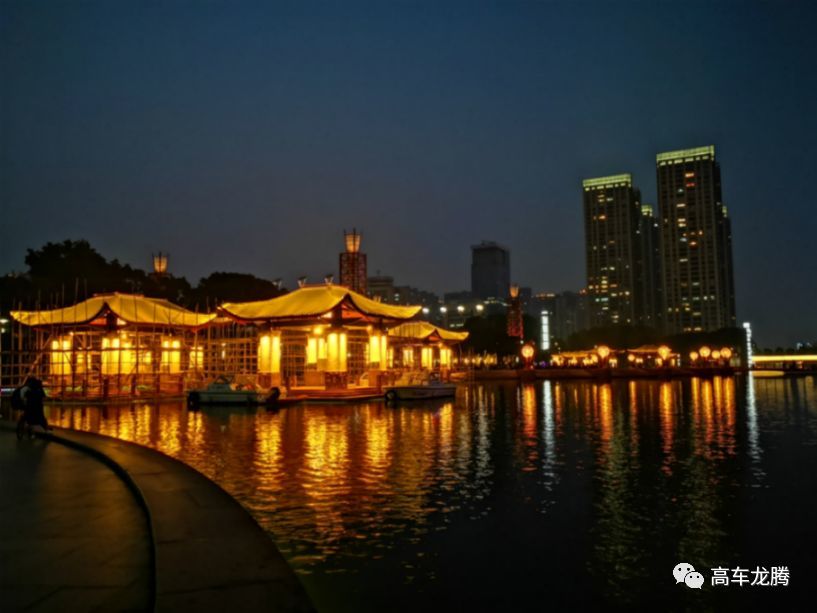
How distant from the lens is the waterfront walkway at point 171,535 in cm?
497

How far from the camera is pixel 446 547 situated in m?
7.58

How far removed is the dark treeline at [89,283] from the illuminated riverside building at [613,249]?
120m

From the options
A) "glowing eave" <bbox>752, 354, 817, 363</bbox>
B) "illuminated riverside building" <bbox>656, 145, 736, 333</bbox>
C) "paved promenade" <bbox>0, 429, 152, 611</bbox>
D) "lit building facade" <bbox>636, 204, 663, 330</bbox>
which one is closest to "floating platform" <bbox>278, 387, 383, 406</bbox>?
"paved promenade" <bbox>0, 429, 152, 611</bbox>

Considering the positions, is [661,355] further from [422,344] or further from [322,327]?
[322,327]

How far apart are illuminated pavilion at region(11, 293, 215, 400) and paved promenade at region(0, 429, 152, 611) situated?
24.8 meters

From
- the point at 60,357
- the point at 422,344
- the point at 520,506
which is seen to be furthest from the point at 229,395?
the point at 422,344

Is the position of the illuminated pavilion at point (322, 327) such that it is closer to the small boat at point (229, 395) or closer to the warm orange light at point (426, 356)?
the small boat at point (229, 395)


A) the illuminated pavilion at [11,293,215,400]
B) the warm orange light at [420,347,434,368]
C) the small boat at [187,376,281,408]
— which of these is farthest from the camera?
the warm orange light at [420,347,434,368]

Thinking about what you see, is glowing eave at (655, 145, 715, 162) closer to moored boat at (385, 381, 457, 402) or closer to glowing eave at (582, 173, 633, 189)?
glowing eave at (582, 173, 633, 189)

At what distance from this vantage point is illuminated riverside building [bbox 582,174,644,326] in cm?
16850

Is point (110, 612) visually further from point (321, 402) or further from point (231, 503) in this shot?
point (321, 402)

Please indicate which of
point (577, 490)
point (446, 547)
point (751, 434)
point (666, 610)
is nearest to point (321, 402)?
point (751, 434)

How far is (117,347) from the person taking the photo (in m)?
36.5

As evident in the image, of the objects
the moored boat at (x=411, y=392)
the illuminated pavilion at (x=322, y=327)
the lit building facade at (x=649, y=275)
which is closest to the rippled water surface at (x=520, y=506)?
the moored boat at (x=411, y=392)
